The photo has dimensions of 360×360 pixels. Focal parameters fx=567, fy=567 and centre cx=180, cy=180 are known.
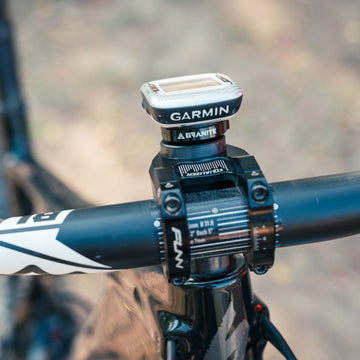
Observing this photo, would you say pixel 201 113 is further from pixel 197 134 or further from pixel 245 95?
pixel 245 95

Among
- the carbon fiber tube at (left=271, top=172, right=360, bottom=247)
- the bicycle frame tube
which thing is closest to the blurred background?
the bicycle frame tube

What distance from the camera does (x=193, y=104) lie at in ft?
2.29

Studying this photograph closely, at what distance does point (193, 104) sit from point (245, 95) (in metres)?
4.21

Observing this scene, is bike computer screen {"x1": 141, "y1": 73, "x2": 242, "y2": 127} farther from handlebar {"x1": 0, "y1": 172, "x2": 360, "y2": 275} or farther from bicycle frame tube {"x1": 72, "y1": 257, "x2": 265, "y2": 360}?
bicycle frame tube {"x1": 72, "y1": 257, "x2": 265, "y2": 360}

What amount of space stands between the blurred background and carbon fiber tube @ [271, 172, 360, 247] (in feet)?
6.13

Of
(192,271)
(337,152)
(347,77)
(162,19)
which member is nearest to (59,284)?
(192,271)

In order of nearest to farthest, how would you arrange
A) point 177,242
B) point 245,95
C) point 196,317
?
point 177,242 < point 196,317 < point 245,95

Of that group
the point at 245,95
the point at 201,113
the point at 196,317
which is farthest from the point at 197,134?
the point at 245,95

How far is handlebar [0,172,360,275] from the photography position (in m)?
0.67

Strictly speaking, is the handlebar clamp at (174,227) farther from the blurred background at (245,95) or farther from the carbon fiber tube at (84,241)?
the blurred background at (245,95)

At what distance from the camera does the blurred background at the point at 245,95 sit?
9.36ft

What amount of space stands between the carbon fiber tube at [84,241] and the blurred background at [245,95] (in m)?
1.94

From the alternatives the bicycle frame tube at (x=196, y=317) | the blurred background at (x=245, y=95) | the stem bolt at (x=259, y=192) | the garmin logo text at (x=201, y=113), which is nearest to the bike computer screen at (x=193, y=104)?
the garmin logo text at (x=201, y=113)

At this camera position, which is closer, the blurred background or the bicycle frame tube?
the bicycle frame tube
